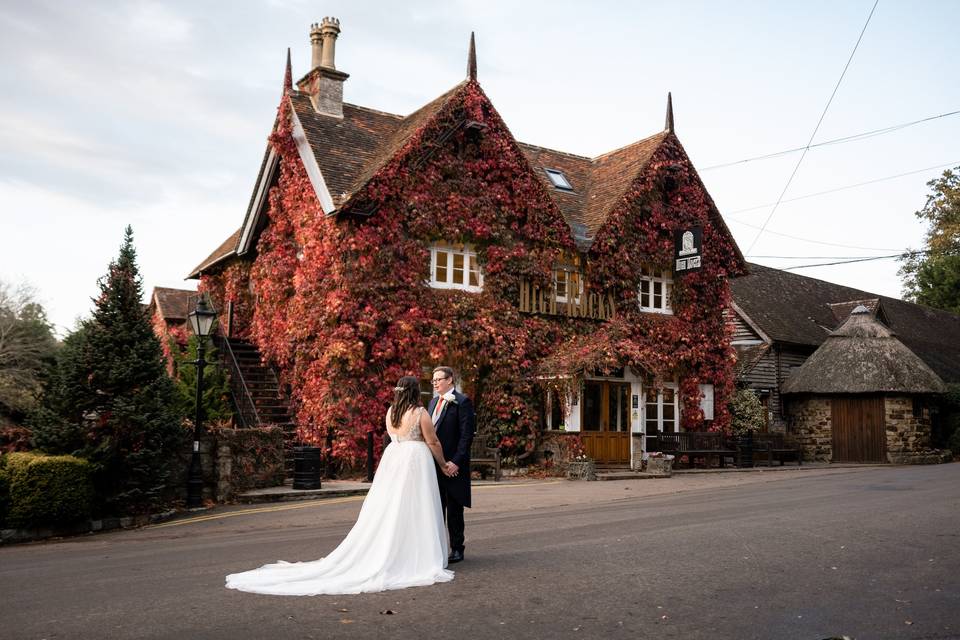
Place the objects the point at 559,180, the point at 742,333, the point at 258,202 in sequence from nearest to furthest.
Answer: the point at 258,202 → the point at 559,180 → the point at 742,333

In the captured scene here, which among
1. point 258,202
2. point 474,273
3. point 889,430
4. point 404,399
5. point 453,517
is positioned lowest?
point 453,517

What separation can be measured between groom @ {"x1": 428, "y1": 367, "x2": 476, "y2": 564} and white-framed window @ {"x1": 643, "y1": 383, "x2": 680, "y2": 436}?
53.7ft

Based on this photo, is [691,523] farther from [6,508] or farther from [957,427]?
[957,427]

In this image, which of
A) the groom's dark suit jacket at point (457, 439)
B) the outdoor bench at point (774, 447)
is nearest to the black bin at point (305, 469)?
the groom's dark suit jacket at point (457, 439)

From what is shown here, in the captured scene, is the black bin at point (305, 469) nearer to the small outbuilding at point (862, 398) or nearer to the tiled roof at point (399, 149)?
the tiled roof at point (399, 149)

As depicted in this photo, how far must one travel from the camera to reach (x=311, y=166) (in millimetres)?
22031

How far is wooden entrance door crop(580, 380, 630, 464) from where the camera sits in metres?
22.5

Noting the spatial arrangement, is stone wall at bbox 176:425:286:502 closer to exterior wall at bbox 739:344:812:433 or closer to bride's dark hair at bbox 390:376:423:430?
bride's dark hair at bbox 390:376:423:430

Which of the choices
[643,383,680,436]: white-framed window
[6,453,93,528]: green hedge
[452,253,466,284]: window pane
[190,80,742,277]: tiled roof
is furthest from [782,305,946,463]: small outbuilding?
[6,453,93,528]: green hedge

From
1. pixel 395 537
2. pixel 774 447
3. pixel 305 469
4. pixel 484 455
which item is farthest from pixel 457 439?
pixel 774 447

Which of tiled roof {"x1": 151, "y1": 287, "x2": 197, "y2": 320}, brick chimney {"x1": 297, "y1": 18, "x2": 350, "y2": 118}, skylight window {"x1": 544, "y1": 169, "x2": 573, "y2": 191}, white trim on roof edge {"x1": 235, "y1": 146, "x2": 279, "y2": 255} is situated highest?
brick chimney {"x1": 297, "y1": 18, "x2": 350, "y2": 118}

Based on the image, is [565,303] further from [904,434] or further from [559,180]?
[904,434]

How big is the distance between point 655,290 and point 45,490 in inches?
713

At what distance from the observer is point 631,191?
2497cm
